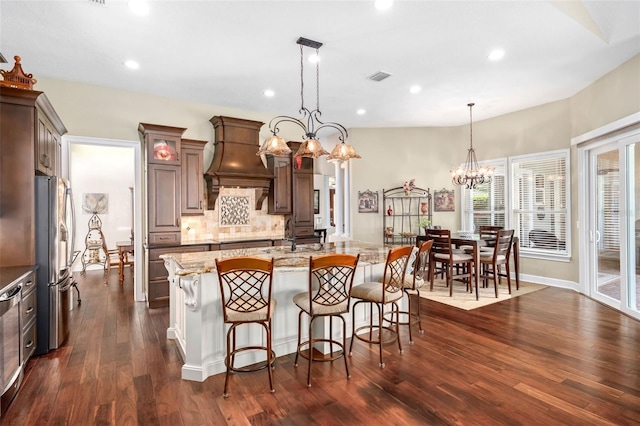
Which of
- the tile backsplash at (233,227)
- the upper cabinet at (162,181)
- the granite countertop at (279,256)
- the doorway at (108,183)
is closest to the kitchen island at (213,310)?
the granite countertop at (279,256)

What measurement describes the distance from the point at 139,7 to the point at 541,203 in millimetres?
6699

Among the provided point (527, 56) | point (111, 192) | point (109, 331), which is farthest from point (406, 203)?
point (111, 192)

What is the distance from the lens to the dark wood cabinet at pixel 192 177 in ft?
17.2

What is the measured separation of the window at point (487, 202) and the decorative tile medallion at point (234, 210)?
467 centimetres

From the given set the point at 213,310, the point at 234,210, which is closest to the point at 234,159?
the point at 234,210

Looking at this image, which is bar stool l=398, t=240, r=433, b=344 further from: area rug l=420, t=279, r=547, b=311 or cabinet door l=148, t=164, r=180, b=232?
cabinet door l=148, t=164, r=180, b=232

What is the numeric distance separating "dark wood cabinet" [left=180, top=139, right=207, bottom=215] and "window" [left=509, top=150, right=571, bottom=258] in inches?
226

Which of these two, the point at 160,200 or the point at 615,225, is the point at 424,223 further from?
the point at 160,200

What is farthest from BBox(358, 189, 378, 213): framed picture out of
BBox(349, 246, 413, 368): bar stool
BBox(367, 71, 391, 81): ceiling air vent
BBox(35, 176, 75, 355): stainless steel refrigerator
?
BBox(35, 176, 75, 355): stainless steel refrigerator

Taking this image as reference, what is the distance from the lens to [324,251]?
362cm

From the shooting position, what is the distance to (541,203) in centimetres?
616

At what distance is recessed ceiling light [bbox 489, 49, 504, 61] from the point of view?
12.7ft

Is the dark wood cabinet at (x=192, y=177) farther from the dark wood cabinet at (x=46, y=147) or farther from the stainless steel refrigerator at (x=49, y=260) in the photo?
the stainless steel refrigerator at (x=49, y=260)

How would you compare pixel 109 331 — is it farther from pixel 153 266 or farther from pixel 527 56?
pixel 527 56
